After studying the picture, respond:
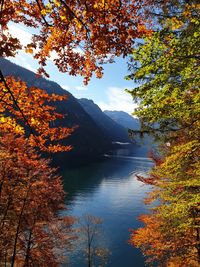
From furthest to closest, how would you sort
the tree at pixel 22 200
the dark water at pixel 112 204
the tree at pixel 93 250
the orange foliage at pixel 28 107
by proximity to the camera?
the dark water at pixel 112 204 < the tree at pixel 93 250 < the tree at pixel 22 200 < the orange foliage at pixel 28 107

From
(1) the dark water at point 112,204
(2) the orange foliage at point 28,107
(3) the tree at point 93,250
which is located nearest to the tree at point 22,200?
(1) the dark water at point 112,204

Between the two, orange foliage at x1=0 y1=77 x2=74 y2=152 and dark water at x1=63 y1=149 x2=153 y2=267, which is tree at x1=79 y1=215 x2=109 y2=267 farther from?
orange foliage at x1=0 y1=77 x2=74 y2=152

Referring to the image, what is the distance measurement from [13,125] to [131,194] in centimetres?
7052

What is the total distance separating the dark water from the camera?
38.4 meters

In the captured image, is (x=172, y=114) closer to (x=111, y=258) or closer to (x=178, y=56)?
(x=178, y=56)

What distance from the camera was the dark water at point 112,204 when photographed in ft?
126

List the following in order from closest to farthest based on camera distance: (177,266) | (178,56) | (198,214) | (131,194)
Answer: (178,56)
(198,214)
(177,266)
(131,194)

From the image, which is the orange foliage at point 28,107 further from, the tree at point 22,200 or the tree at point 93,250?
Result: the tree at point 93,250

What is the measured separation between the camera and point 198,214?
44.9 ft

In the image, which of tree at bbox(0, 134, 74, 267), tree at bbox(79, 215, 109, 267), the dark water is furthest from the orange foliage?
tree at bbox(79, 215, 109, 267)

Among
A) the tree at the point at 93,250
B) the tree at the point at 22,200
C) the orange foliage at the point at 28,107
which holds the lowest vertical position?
the tree at the point at 93,250

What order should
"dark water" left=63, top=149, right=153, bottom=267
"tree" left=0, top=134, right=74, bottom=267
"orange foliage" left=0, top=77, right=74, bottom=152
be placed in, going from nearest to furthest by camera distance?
1. "orange foliage" left=0, top=77, right=74, bottom=152
2. "tree" left=0, top=134, right=74, bottom=267
3. "dark water" left=63, top=149, right=153, bottom=267

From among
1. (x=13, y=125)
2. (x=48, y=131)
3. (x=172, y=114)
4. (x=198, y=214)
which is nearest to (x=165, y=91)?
(x=172, y=114)

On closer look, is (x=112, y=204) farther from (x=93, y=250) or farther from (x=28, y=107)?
(x=28, y=107)
